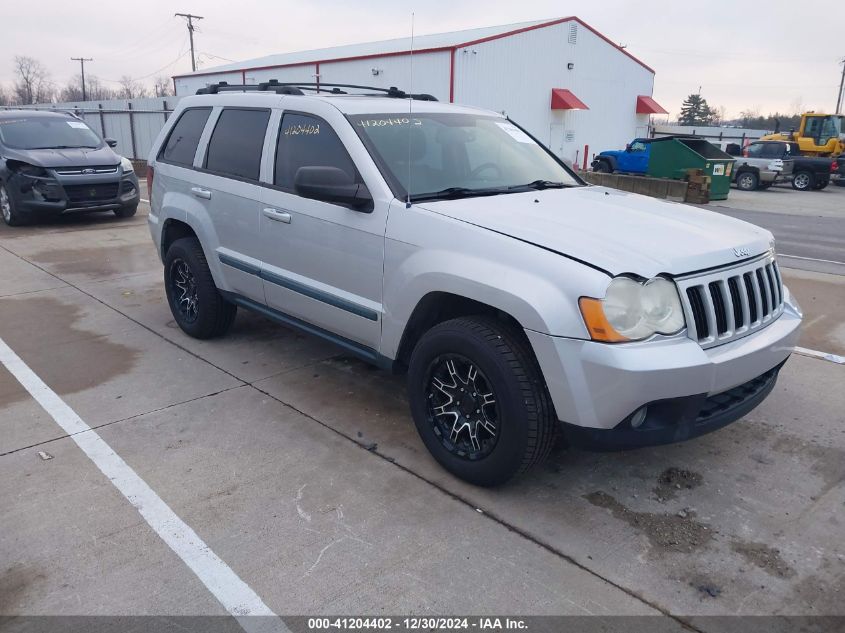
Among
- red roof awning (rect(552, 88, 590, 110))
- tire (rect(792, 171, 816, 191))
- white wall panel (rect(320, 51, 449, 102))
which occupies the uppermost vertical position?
white wall panel (rect(320, 51, 449, 102))

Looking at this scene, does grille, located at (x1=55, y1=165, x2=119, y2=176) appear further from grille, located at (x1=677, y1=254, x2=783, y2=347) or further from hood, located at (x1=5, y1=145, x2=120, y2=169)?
grille, located at (x1=677, y1=254, x2=783, y2=347)

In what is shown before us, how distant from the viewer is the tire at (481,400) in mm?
3025

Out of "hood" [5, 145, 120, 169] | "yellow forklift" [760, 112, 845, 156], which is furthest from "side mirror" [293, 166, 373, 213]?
"yellow forklift" [760, 112, 845, 156]

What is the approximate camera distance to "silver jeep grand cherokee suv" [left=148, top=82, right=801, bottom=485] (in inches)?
113

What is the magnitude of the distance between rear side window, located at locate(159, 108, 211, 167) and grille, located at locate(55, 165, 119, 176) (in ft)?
20.1

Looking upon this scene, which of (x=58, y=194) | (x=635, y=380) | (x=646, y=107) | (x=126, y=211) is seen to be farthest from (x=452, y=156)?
(x=646, y=107)

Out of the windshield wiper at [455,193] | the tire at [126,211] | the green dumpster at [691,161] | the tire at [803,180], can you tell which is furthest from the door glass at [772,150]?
the windshield wiper at [455,193]

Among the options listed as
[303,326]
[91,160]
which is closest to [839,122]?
[91,160]

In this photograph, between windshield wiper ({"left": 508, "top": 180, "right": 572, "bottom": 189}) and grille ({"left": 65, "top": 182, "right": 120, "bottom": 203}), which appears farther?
grille ({"left": 65, "top": 182, "right": 120, "bottom": 203})

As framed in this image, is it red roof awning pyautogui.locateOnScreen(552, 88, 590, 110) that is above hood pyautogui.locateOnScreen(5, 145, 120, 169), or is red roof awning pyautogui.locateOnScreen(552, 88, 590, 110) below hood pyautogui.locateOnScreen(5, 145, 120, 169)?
above

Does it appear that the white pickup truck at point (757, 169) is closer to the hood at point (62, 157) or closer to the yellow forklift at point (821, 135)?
the yellow forklift at point (821, 135)

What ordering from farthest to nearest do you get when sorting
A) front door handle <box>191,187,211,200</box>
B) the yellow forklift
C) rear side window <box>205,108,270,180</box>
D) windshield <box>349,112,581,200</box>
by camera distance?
1. the yellow forklift
2. front door handle <box>191,187,211,200</box>
3. rear side window <box>205,108,270,180</box>
4. windshield <box>349,112,581,200</box>

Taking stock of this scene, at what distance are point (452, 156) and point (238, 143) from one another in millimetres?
1684

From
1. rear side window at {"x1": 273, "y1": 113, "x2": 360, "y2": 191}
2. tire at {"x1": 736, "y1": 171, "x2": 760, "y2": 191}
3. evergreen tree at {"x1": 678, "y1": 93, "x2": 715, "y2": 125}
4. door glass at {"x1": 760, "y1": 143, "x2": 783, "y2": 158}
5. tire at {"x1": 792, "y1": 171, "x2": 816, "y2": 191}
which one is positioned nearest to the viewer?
rear side window at {"x1": 273, "y1": 113, "x2": 360, "y2": 191}
